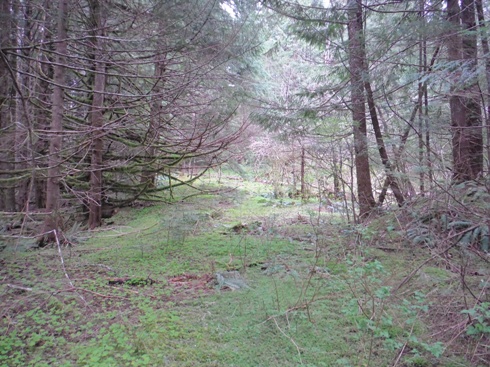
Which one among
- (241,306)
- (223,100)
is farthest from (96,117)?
(241,306)

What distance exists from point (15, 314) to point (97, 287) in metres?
0.78

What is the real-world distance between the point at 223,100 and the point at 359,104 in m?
3.80

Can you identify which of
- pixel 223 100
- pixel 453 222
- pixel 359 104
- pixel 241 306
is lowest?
pixel 241 306

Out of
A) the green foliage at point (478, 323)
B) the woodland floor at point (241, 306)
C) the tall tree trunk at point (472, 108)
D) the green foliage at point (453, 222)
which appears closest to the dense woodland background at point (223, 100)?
the tall tree trunk at point (472, 108)

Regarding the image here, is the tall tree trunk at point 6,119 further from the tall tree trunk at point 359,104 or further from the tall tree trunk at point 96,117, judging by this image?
the tall tree trunk at point 359,104

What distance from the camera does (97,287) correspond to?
3.61 meters

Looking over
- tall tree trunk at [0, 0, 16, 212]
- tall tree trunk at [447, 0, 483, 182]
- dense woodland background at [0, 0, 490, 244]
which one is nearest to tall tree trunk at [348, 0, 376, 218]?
dense woodland background at [0, 0, 490, 244]

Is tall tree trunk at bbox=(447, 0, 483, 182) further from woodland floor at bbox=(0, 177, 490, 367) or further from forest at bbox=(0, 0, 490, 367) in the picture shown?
woodland floor at bbox=(0, 177, 490, 367)

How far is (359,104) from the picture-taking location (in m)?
6.55

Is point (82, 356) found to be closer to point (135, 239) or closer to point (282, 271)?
point (282, 271)

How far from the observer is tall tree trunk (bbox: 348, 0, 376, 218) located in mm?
5998

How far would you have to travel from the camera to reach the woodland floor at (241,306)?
7.97 feet

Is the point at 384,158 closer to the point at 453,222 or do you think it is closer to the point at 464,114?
the point at 464,114

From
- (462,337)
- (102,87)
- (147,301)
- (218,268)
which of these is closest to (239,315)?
(147,301)
